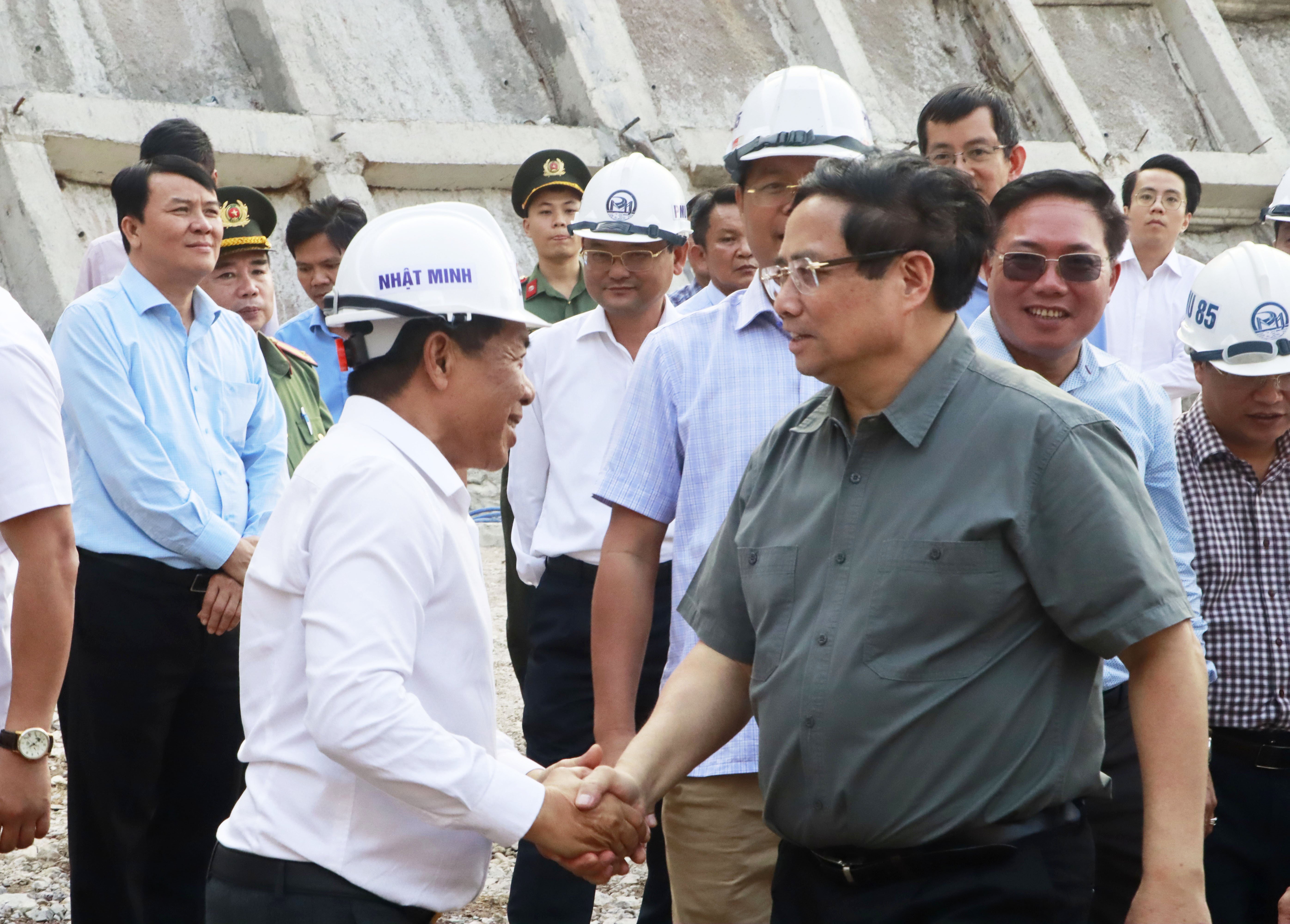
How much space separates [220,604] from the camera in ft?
13.9

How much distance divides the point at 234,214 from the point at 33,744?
11.2ft

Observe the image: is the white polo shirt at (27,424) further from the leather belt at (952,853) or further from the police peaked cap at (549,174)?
the police peaked cap at (549,174)

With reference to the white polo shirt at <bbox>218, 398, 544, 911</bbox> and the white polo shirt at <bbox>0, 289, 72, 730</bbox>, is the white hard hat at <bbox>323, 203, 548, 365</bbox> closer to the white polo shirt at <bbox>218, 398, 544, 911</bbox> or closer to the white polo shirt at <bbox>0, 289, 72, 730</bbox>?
the white polo shirt at <bbox>218, 398, 544, 911</bbox>

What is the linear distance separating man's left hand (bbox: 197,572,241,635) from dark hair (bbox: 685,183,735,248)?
2487mm

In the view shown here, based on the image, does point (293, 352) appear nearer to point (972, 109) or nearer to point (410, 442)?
point (972, 109)

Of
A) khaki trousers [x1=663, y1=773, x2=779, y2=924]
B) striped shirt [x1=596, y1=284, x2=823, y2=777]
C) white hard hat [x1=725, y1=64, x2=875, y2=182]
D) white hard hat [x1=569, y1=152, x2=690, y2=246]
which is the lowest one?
khaki trousers [x1=663, y1=773, x2=779, y2=924]

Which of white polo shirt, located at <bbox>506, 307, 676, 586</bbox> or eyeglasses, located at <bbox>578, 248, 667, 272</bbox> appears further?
eyeglasses, located at <bbox>578, 248, 667, 272</bbox>

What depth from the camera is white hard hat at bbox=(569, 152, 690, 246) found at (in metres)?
5.18

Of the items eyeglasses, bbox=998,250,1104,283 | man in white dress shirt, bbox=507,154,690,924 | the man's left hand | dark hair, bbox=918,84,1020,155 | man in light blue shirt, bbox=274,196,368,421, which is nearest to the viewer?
eyeglasses, bbox=998,250,1104,283

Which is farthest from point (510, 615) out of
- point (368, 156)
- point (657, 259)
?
point (368, 156)

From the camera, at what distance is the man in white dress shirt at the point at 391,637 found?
7.39ft

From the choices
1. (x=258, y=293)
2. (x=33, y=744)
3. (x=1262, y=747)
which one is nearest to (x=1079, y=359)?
(x=1262, y=747)

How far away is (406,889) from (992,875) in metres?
0.98

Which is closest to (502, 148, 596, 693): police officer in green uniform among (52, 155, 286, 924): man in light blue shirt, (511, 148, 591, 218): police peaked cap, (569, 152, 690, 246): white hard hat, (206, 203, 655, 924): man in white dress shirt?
(511, 148, 591, 218): police peaked cap
